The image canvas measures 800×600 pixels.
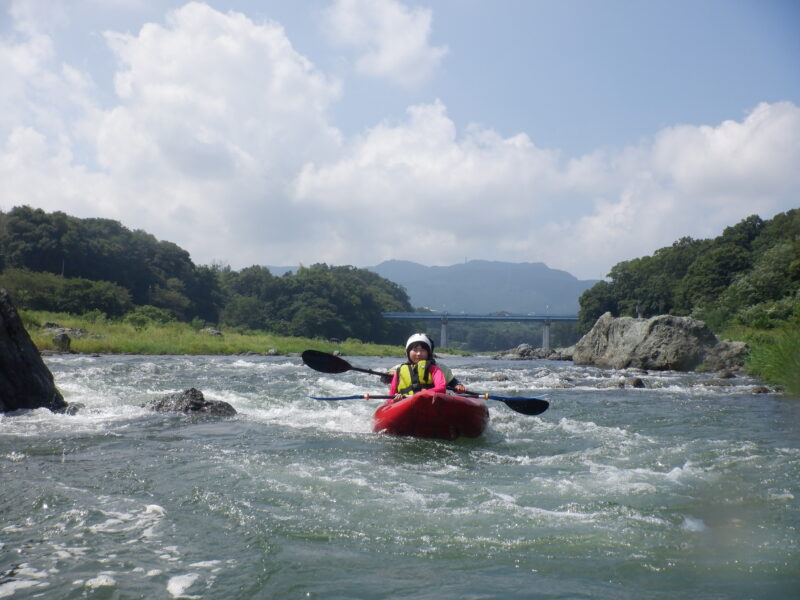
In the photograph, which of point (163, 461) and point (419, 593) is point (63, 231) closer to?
point (163, 461)

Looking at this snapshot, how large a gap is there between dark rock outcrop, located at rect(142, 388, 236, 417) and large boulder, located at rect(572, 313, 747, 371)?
57.7ft

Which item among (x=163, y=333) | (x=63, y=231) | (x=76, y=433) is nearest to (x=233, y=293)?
(x=63, y=231)

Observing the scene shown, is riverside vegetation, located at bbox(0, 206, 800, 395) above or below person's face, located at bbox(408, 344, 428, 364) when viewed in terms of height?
above

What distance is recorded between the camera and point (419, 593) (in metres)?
2.91

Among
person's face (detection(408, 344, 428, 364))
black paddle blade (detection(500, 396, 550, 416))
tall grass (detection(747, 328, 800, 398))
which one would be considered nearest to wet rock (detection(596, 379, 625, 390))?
tall grass (detection(747, 328, 800, 398))

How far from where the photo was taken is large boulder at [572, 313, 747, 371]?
2177 centimetres

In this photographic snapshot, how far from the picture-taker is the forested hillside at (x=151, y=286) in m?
37.1

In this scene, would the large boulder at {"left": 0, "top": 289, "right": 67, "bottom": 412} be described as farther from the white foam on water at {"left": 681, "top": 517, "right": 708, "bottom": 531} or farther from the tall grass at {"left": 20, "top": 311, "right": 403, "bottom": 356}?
the tall grass at {"left": 20, "top": 311, "right": 403, "bottom": 356}

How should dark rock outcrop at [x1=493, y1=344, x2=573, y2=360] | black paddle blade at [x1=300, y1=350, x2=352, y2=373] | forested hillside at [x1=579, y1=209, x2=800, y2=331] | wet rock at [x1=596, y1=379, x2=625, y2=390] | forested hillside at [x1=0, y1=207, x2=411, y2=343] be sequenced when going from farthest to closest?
dark rock outcrop at [x1=493, y1=344, x2=573, y2=360]
forested hillside at [x1=0, y1=207, x2=411, y2=343]
forested hillside at [x1=579, y1=209, x2=800, y2=331]
wet rock at [x1=596, y1=379, x2=625, y2=390]
black paddle blade at [x1=300, y1=350, x2=352, y2=373]

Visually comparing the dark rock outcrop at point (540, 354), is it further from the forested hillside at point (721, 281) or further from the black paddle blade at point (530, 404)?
the black paddle blade at point (530, 404)

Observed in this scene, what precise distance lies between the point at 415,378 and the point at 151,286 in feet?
164

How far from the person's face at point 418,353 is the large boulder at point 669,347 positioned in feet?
52.6

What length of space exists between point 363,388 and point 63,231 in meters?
41.1

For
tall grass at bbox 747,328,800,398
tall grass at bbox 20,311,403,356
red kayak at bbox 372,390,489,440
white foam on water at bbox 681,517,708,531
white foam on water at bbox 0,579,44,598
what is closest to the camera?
white foam on water at bbox 0,579,44,598
